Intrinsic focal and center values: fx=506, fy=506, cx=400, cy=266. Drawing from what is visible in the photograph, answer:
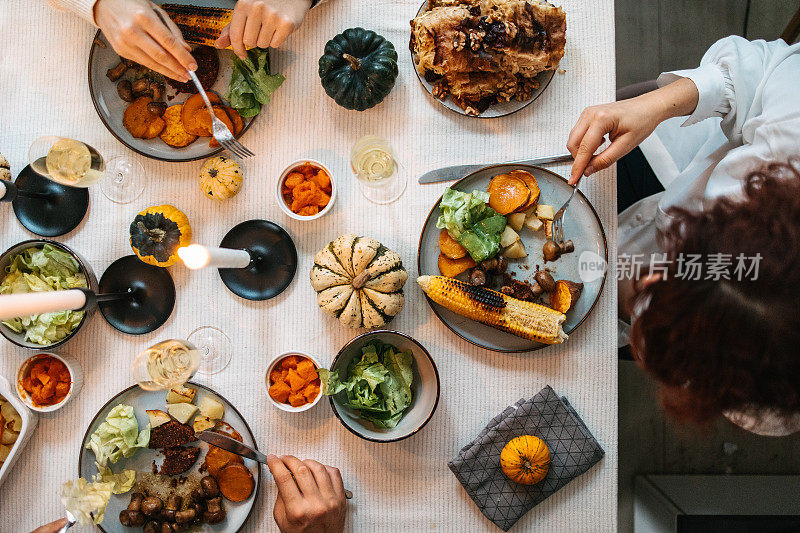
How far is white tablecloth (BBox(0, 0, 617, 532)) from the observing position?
137 centimetres

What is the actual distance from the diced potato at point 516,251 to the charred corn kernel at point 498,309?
126 mm

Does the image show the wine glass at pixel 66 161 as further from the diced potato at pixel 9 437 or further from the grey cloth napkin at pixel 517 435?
the grey cloth napkin at pixel 517 435

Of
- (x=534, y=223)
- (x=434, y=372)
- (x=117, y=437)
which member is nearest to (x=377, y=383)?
(x=434, y=372)

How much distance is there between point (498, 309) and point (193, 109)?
0.97 metres

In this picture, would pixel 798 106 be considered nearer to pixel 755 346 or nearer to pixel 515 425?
pixel 755 346

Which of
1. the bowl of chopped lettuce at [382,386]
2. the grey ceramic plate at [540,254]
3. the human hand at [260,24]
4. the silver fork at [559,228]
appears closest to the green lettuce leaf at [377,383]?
the bowl of chopped lettuce at [382,386]

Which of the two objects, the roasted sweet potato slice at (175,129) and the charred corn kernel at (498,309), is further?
the roasted sweet potato slice at (175,129)

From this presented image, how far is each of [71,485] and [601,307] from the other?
1436 millimetres

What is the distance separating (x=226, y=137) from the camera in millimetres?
1315

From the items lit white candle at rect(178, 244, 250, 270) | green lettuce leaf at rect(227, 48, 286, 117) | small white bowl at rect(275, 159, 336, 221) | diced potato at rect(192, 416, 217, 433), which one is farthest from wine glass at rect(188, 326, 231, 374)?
green lettuce leaf at rect(227, 48, 286, 117)

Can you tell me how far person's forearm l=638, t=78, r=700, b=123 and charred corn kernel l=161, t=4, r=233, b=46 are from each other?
1088mm

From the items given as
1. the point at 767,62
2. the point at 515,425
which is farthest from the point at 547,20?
the point at 515,425

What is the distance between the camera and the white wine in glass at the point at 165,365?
4.11 feet

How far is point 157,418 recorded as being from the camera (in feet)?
4.47
